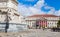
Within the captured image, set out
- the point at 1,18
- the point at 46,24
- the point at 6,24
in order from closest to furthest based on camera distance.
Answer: the point at 6,24 < the point at 1,18 < the point at 46,24

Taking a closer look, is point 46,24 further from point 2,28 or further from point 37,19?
point 2,28

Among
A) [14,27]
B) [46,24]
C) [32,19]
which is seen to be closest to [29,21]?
[32,19]

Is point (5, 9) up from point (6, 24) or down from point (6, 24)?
up

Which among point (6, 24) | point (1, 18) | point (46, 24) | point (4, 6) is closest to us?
point (6, 24)

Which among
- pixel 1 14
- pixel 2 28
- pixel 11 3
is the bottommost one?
pixel 2 28

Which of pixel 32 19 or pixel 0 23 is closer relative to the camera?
pixel 0 23

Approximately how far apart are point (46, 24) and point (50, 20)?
205 inches

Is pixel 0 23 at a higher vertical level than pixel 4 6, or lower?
lower

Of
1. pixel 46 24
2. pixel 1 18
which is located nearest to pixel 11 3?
pixel 1 18

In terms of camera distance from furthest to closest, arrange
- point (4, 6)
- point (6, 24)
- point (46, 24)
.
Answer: point (46, 24) < point (4, 6) < point (6, 24)

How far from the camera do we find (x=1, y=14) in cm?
3716

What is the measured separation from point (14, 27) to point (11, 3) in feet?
39.4

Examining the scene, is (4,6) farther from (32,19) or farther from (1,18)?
(32,19)

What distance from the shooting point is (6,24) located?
27750 mm
